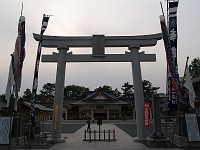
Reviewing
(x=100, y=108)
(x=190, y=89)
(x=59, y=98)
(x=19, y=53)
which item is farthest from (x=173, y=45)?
(x=100, y=108)

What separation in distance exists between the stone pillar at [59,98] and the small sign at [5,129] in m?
3.62

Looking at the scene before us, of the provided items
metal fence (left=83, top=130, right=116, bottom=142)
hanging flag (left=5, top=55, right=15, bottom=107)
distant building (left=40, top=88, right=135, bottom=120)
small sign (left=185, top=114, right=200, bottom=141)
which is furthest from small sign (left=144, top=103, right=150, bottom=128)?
distant building (left=40, top=88, right=135, bottom=120)

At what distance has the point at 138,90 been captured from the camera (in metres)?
16.5

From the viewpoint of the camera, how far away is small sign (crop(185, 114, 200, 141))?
13.0 metres

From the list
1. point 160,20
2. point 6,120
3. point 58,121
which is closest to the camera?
point 6,120

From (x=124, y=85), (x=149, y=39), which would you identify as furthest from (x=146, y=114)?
(x=124, y=85)

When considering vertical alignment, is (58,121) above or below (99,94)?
below

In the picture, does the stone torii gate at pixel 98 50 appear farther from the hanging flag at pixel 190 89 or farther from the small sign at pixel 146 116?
the hanging flag at pixel 190 89

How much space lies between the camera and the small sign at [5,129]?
13008 millimetres

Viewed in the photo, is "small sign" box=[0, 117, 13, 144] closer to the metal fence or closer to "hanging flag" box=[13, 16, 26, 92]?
"hanging flag" box=[13, 16, 26, 92]

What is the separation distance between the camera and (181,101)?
14055mm

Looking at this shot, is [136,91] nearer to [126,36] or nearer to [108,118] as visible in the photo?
[126,36]

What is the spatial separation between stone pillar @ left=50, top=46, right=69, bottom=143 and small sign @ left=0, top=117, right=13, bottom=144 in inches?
143

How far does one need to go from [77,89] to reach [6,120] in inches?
2952
